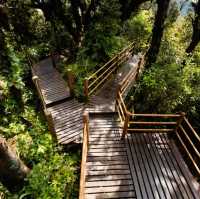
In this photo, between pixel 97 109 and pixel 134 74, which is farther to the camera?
pixel 134 74

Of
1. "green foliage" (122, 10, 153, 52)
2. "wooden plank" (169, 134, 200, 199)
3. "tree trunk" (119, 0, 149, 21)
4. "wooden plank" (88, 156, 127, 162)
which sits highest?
"tree trunk" (119, 0, 149, 21)

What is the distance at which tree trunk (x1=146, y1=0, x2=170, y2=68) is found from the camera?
44.4 ft

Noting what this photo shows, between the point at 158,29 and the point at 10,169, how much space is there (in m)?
11.4

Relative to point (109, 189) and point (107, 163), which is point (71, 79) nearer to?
point (107, 163)

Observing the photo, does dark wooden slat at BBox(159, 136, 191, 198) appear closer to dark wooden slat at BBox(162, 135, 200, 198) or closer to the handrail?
dark wooden slat at BBox(162, 135, 200, 198)

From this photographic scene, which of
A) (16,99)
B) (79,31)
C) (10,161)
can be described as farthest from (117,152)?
(79,31)

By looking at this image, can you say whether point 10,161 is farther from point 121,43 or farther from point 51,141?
point 121,43

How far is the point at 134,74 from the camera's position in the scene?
14.0m

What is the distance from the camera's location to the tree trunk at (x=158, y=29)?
44.4 feet

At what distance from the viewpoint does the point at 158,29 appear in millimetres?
14383

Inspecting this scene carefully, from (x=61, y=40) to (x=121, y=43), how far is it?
584 centimetres

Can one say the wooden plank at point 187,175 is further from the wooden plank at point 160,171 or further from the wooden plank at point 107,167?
the wooden plank at point 107,167

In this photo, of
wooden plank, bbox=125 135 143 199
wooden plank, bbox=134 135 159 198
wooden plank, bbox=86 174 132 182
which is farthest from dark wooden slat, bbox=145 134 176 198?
wooden plank, bbox=86 174 132 182

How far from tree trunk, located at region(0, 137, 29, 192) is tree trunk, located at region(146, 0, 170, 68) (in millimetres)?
10547
